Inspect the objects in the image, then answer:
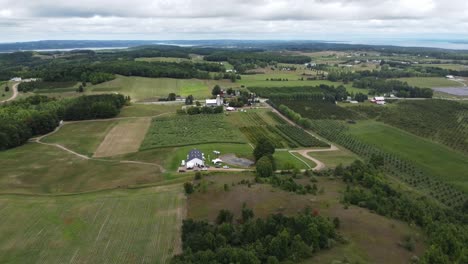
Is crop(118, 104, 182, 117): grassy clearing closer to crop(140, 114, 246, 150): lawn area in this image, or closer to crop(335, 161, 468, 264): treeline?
crop(140, 114, 246, 150): lawn area

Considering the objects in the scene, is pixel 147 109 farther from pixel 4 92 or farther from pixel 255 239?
pixel 255 239

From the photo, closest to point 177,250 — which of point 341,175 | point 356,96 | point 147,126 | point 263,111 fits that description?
point 341,175

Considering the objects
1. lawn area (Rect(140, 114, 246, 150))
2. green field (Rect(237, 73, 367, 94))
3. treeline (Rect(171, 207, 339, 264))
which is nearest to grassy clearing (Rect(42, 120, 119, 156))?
lawn area (Rect(140, 114, 246, 150))

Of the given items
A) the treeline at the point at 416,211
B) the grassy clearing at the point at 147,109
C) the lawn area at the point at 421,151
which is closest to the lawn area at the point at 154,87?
the grassy clearing at the point at 147,109

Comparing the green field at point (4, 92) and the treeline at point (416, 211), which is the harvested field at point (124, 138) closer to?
the treeline at point (416, 211)

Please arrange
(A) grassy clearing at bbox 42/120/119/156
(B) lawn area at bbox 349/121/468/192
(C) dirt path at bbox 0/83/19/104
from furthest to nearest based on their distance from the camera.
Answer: (C) dirt path at bbox 0/83/19/104, (A) grassy clearing at bbox 42/120/119/156, (B) lawn area at bbox 349/121/468/192

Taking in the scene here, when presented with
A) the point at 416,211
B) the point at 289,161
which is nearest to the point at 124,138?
the point at 289,161
